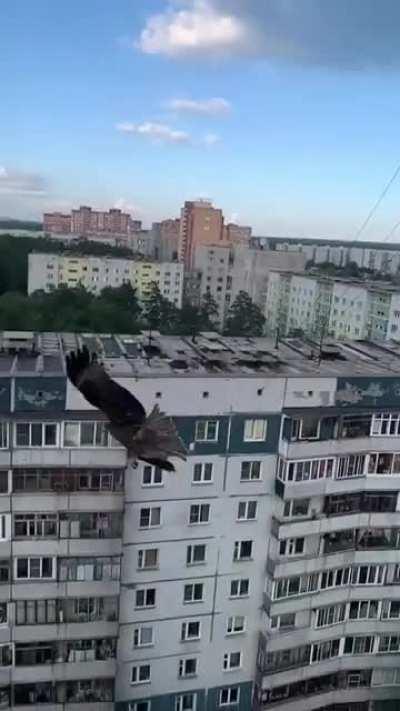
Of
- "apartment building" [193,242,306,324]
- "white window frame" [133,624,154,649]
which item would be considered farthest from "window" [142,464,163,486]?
"apartment building" [193,242,306,324]

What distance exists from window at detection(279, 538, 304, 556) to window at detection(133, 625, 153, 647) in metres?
1.93

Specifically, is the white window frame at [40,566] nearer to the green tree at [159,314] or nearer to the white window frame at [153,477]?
the white window frame at [153,477]

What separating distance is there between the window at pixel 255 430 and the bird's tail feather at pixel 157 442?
15.4 feet

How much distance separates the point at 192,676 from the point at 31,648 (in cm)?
218

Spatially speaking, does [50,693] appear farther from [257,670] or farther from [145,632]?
[257,670]

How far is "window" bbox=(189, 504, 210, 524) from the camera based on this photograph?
8102 mm

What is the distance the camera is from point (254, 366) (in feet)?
27.3

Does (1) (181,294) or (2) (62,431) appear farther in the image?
(1) (181,294)

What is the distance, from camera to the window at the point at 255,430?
26.4ft

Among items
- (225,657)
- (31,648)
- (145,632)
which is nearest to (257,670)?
(225,657)

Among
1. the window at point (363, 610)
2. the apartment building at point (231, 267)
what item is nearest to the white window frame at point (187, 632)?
the window at point (363, 610)

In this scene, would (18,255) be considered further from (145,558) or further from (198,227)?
(145,558)

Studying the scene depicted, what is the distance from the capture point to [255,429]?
8086 mm

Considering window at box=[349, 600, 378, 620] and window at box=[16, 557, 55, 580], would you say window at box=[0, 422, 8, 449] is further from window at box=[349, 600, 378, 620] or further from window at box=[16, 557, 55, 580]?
window at box=[349, 600, 378, 620]
